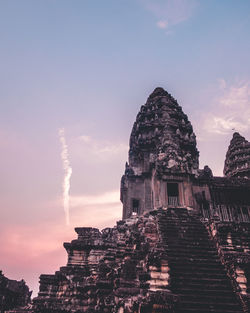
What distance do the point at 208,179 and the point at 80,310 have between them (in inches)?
515

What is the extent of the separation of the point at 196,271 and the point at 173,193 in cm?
881

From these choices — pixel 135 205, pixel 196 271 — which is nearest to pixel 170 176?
pixel 135 205

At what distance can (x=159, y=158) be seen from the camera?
1845 centimetres

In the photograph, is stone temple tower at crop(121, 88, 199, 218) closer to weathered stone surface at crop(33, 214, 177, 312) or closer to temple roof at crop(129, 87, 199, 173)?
temple roof at crop(129, 87, 199, 173)

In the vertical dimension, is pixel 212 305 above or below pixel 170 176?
below

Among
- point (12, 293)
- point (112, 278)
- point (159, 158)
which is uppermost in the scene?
point (159, 158)

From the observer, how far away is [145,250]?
988 centimetres

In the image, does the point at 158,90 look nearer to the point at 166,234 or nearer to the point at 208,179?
the point at 208,179

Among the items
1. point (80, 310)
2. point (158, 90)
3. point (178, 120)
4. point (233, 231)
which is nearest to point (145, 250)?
point (80, 310)

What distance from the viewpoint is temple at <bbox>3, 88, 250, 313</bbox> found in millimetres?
8289

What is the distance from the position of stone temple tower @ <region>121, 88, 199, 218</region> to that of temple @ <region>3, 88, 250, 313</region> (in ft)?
0.25

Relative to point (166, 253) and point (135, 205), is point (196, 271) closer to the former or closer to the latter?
point (166, 253)

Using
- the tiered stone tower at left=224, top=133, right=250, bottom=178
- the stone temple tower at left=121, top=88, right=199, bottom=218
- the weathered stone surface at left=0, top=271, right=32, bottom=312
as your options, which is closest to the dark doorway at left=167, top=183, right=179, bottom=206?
the stone temple tower at left=121, top=88, right=199, bottom=218

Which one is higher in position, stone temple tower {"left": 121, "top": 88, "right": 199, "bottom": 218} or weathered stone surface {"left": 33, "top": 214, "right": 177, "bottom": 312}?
stone temple tower {"left": 121, "top": 88, "right": 199, "bottom": 218}
